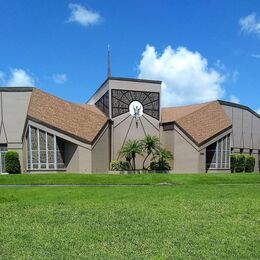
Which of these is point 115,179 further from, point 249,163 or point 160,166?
point 249,163

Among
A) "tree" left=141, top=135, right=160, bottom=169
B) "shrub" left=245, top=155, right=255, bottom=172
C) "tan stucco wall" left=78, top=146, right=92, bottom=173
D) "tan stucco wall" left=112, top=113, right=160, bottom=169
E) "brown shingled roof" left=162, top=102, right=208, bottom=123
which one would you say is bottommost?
"shrub" left=245, top=155, right=255, bottom=172

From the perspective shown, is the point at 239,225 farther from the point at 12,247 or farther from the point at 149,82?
the point at 149,82

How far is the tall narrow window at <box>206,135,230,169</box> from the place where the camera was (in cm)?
3700

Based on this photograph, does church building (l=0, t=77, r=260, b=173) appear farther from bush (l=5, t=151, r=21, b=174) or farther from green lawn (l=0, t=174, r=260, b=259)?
green lawn (l=0, t=174, r=260, b=259)

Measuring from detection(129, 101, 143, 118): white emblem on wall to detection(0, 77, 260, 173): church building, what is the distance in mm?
107

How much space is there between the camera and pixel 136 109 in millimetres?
36812

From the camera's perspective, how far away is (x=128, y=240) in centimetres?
663

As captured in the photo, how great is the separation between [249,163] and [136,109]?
16.4 m

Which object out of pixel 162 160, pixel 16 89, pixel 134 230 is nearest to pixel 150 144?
pixel 162 160

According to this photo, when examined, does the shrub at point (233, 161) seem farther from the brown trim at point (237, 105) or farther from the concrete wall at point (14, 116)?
the concrete wall at point (14, 116)

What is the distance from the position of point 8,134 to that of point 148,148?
13.9 m

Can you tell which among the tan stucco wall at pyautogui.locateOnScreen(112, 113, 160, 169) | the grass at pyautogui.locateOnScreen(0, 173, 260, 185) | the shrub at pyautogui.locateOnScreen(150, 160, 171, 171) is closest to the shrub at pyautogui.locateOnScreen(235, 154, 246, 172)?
the shrub at pyautogui.locateOnScreen(150, 160, 171, 171)

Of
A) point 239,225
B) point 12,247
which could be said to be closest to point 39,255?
point 12,247

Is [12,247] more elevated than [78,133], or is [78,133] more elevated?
[78,133]
